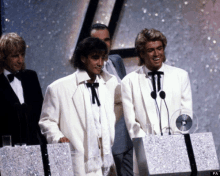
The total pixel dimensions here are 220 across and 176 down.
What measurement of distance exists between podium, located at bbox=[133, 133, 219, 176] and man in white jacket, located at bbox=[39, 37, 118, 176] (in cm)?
55

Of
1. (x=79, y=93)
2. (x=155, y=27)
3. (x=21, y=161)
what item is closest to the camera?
(x=21, y=161)

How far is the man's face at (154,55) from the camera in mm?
2606

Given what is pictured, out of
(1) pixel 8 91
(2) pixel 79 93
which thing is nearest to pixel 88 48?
(2) pixel 79 93

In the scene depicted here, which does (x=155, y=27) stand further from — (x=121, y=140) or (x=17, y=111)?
(x=17, y=111)

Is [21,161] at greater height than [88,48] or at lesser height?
lesser

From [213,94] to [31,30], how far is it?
1922 mm

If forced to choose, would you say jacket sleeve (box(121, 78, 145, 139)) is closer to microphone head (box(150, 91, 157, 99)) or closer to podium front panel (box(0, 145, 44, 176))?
microphone head (box(150, 91, 157, 99))

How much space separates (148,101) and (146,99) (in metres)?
0.02

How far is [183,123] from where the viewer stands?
1950 mm

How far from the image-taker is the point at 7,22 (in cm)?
368

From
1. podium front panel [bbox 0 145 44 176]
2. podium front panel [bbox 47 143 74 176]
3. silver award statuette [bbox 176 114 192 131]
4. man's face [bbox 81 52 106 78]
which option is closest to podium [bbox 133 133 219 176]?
silver award statuette [bbox 176 114 192 131]

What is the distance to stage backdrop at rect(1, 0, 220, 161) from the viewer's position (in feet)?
12.1

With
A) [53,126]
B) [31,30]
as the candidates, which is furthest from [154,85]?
[31,30]

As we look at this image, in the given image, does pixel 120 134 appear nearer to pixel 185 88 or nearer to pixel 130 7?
pixel 185 88
